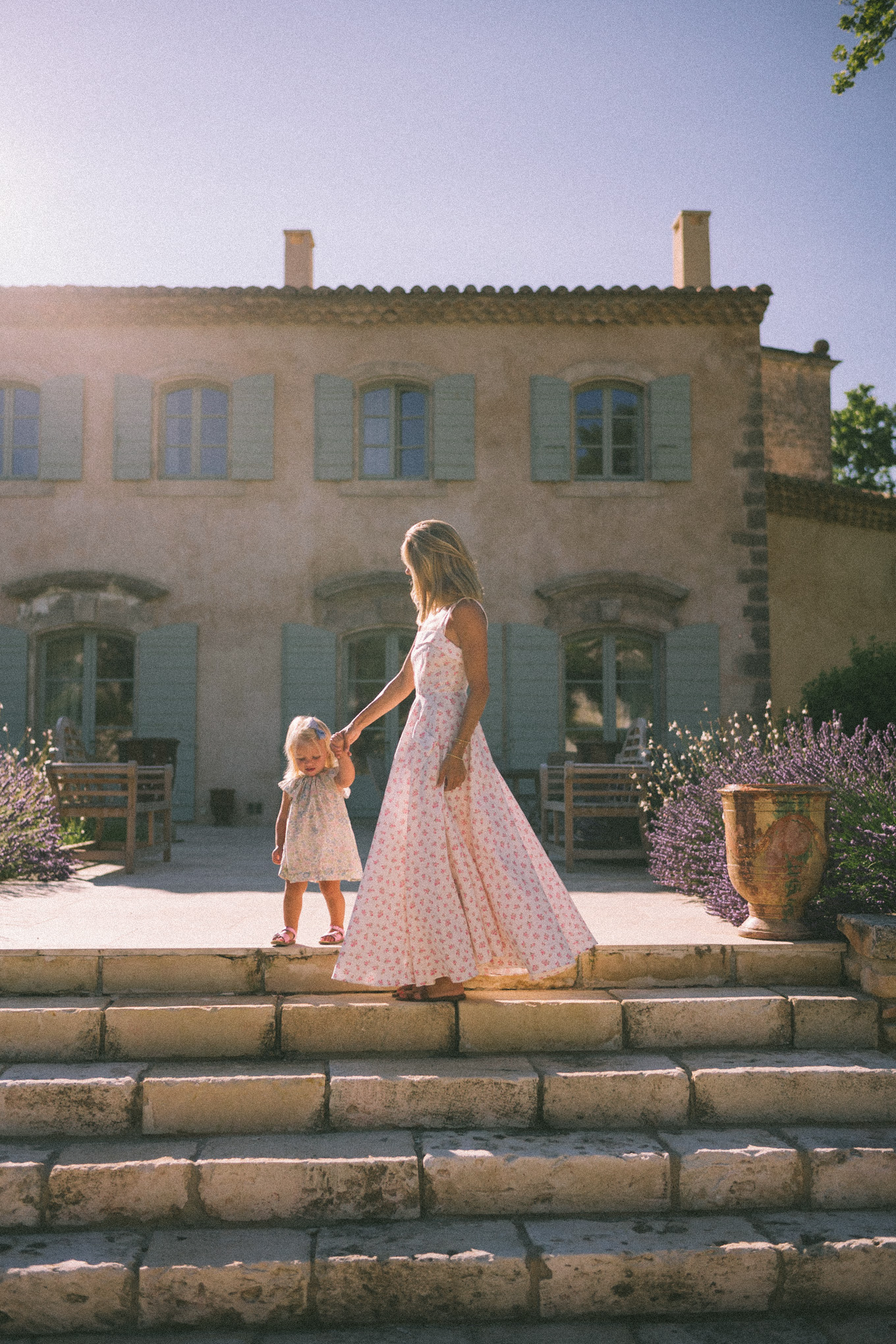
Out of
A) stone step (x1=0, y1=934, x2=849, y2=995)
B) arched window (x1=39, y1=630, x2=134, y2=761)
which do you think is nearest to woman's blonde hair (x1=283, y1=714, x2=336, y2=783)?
stone step (x1=0, y1=934, x2=849, y2=995)

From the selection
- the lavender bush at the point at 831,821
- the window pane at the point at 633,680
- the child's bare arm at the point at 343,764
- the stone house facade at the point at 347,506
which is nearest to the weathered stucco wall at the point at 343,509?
the stone house facade at the point at 347,506

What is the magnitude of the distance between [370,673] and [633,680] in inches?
109

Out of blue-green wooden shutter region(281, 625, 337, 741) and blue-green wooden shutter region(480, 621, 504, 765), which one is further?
blue-green wooden shutter region(281, 625, 337, 741)

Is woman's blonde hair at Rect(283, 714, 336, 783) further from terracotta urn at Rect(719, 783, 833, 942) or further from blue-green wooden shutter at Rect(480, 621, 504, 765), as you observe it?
blue-green wooden shutter at Rect(480, 621, 504, 765)

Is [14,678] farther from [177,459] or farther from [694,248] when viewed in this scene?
[694,248]

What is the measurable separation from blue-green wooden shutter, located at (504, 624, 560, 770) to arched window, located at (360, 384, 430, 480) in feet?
6.79

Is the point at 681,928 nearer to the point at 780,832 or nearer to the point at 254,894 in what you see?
the point at 780,832

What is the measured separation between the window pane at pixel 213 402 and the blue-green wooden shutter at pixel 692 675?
532 centimetres

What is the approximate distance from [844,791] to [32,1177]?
11.2 feet

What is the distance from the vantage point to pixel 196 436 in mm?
10828

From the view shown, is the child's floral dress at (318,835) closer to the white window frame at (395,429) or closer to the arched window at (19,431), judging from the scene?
the white window frame at (395,429)

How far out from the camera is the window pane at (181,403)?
10891mm

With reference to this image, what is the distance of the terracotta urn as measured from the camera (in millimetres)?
3646

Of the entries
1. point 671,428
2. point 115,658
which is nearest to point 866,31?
point 671,428
